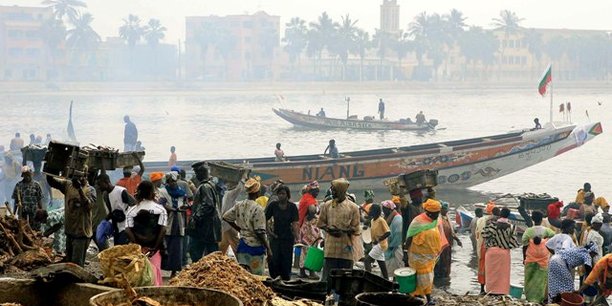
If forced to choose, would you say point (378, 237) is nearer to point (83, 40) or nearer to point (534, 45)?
point (83, 40)

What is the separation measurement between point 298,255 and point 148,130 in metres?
61.0

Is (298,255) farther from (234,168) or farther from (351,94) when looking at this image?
(351,94)

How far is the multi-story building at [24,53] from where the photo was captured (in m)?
129

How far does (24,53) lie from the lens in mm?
129625

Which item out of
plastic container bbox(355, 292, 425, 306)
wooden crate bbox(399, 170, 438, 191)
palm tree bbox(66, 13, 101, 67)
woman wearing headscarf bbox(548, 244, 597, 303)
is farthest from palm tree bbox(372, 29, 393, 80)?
plastic container bbox(355, 292, 425, 306)

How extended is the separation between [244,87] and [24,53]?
29787 millimetres

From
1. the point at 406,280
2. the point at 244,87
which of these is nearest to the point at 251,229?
the point at 406,280

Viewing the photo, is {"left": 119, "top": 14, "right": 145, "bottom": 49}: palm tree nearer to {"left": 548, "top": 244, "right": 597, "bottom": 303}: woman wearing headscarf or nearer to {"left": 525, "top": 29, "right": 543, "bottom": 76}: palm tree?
{"left": 525, "top": 29, "right": 543, "bottom": 76}: palm tree

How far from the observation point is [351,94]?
132m

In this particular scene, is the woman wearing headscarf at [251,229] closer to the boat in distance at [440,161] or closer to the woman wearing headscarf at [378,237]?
the woman wearing headscarf at [378,237]

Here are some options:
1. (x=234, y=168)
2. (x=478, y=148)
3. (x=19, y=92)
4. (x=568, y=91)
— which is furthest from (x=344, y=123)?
(x=568, y=91)

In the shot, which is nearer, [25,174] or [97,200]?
[97,200]

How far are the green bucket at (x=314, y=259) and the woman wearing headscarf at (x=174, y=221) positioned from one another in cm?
145

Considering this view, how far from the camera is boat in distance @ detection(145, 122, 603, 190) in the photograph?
25516mm
